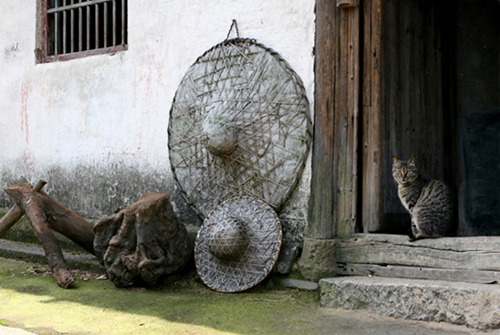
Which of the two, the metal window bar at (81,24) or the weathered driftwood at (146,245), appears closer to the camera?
the weathered driftwood at (146,245)

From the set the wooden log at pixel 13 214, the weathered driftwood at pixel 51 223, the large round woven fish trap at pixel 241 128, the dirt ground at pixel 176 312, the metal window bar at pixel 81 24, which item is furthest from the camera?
the metal window bar at pixel 81 24

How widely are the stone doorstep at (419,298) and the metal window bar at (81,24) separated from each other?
12.2ft

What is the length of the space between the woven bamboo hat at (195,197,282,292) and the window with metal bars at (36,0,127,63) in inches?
103

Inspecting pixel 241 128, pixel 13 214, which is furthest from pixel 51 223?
pixel 241 128

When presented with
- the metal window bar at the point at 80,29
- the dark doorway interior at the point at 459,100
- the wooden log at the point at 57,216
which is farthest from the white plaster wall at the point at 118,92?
the dark doorway interior at the point at 459,100

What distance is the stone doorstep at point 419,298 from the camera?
3090 millimetres

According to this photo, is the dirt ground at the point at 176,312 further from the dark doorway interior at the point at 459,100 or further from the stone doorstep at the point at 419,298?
the dark doorway interior at the point at 459,100

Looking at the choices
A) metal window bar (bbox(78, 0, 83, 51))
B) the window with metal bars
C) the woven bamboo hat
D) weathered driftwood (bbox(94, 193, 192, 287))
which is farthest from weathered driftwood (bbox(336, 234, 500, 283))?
metal window bar (bbox(78, 0, 83, 51))

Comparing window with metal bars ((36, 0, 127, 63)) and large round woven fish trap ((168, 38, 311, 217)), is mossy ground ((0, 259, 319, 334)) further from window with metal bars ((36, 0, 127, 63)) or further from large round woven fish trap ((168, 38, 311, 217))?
window with metal bars ((36, 0, 127, 63))

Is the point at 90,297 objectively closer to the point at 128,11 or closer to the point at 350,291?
the point at 350,291

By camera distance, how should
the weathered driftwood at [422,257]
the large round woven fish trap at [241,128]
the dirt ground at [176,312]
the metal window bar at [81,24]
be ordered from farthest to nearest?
the metal window bar at [81,24]
the large round woven fish trap at [241,128]
the weathered driftwood at [422,257]
the dirt ground at [176,312]

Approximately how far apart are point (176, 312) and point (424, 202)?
2.12 metres

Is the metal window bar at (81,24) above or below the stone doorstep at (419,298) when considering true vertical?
above

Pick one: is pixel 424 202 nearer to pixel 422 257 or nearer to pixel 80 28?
pixel 422 257
